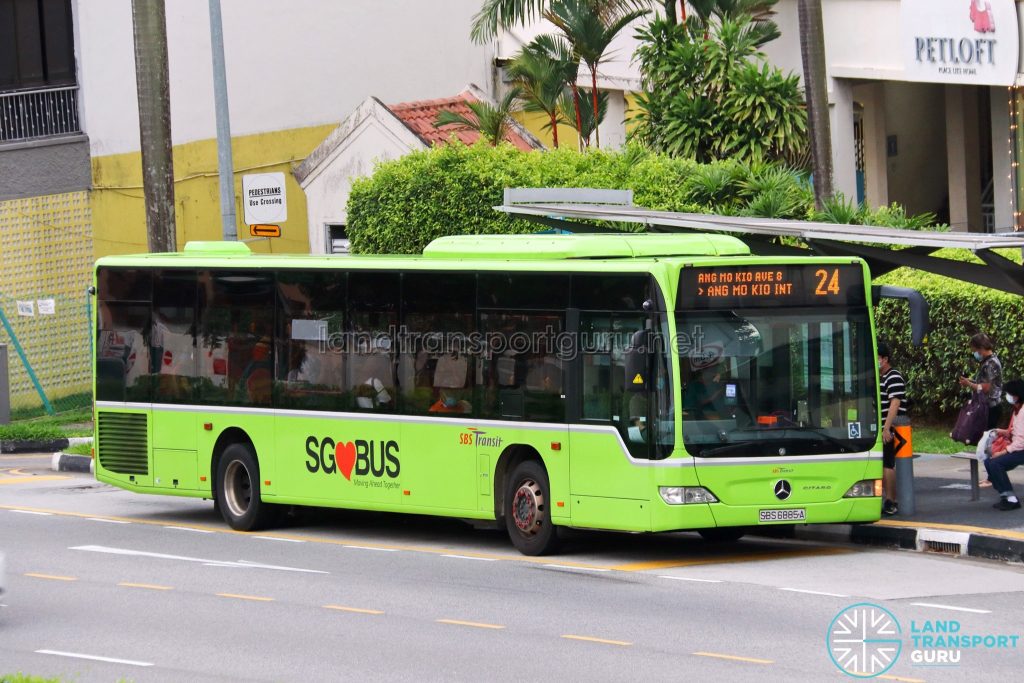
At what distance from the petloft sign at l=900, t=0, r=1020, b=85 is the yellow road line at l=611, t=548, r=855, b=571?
1239 cm

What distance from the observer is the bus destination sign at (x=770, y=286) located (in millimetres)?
14359

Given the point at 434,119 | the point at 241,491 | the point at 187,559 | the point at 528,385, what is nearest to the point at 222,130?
the point at 434,119

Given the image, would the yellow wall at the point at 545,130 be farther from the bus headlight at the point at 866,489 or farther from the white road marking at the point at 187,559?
the bus headlight at the point at 866,489

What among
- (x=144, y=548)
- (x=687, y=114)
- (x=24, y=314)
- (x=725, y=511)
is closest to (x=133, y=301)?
(x=144, y=548)

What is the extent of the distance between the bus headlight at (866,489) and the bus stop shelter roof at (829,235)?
213 centimetres

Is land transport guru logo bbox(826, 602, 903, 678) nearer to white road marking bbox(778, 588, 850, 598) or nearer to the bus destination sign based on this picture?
white road marking bbox(778, 588, 850, 598)

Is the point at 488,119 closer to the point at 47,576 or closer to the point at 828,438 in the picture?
the point at 828,438

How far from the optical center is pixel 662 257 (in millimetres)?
14898

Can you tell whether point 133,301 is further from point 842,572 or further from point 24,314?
point 24,314

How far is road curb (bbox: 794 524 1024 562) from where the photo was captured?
46.8 feet

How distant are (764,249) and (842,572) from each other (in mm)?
5128

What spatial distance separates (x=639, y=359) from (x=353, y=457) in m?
3.79

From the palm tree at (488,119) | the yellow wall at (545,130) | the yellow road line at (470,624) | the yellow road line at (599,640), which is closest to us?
the yellow road line at (599,640)

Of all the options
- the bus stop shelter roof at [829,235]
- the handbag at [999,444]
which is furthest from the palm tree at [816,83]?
the handbag at [999,444]
